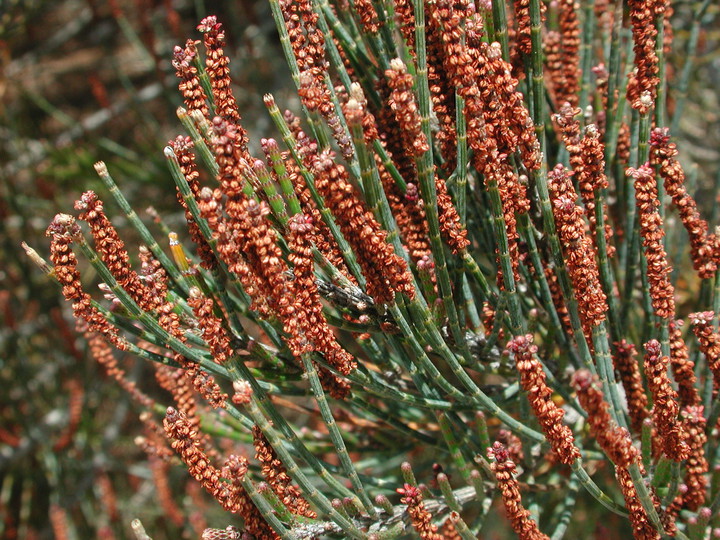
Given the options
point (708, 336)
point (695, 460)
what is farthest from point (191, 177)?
point (695, 460)

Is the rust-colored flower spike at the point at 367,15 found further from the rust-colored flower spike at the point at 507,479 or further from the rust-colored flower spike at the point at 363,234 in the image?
the rust-colored flower spike at the point at 507,479

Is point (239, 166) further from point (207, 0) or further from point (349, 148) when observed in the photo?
point (207, 0)

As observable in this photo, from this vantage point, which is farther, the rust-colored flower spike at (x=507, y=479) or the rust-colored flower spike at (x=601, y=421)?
the rust-colored flower spike at (x=507, y=479)

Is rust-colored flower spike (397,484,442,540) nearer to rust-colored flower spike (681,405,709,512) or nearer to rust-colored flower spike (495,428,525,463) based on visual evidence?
rust-colored flower spike (495,428,525,463)

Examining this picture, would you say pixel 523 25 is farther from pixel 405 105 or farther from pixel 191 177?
pixel 191 177

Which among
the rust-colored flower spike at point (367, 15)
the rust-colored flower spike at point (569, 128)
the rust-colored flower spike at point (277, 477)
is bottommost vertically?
the rust-colored flower spike at point (277, 477)

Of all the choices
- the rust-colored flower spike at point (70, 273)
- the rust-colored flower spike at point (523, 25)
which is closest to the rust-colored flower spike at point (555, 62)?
the rust-colored flower spike at point (523, 25)

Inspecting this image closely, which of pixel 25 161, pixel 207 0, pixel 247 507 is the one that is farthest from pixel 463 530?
pixel 207 0
